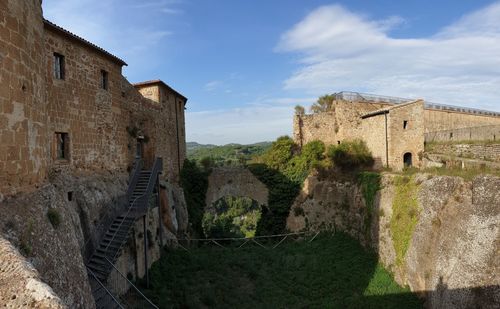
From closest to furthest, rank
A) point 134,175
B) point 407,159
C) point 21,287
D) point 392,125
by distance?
point 21,287, point 134,175, point 392,125, point 407,159

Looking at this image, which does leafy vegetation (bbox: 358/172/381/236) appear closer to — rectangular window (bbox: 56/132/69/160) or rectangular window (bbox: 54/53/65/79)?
rectangular window (bbox: 56/132/69/160)

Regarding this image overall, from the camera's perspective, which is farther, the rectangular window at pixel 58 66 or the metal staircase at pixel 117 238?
the rectangular window at pixel 58 66

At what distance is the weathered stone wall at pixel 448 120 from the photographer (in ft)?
91.0

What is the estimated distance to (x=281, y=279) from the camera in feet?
52.0

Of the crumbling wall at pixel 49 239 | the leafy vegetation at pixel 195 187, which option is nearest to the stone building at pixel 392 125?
the leafy vegetation at pixel 195 187

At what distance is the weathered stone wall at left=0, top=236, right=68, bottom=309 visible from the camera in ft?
11.2

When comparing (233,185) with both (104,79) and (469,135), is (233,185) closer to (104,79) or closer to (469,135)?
(104,79)

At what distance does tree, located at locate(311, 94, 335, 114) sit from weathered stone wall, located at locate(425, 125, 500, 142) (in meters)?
7.41

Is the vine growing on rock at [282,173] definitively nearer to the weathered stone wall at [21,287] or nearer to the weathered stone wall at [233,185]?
the weathered stone wall at [233,185]

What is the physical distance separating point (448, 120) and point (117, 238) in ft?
90.8

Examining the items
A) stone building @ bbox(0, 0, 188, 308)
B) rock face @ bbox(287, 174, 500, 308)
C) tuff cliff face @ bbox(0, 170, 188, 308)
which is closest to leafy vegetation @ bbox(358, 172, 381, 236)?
rock face @ bbox(287, 174, 500, 308)

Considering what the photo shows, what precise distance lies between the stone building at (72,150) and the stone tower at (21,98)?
2 centimetres

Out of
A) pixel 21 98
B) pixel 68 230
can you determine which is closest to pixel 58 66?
pixel 21 98

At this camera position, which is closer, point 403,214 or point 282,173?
point 403,214
